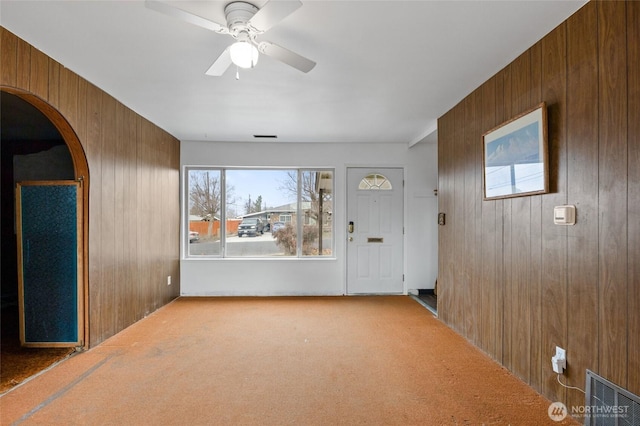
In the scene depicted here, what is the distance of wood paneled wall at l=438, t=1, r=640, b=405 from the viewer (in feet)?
5.55

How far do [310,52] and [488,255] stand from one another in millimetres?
2226

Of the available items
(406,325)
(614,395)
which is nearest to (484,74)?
(614,395)

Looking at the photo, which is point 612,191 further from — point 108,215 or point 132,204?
point 132,204

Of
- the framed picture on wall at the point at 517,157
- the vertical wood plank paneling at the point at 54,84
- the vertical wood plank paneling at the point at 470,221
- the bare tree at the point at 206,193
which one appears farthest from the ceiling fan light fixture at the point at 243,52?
the bare tree at the point at 206,193

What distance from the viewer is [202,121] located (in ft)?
13.9

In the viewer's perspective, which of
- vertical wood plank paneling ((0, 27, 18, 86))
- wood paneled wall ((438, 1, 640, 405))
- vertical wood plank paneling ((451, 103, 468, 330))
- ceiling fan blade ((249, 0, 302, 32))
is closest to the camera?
ceiling fan blade ((249, 0, 302, 32))

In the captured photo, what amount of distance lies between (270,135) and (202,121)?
990 millimetres

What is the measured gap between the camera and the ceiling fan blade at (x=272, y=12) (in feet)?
5.17

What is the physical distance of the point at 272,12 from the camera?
168cm

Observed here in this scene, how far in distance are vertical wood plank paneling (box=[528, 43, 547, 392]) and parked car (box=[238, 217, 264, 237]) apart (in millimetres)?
3878

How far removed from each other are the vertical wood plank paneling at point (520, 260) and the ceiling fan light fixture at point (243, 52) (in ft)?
6.30

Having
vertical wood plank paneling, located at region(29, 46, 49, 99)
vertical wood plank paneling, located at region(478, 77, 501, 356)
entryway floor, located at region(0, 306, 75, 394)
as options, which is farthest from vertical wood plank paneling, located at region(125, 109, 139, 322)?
vertical wood plank paneling, located at region(478, 77, 501, 356)

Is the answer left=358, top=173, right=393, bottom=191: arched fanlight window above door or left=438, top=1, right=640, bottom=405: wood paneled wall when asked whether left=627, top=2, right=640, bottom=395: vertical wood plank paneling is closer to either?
left=438, top=1, right=640, bottom=405: wood paneled wall

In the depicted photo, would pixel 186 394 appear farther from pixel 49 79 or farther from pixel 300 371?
pixel 49 79
